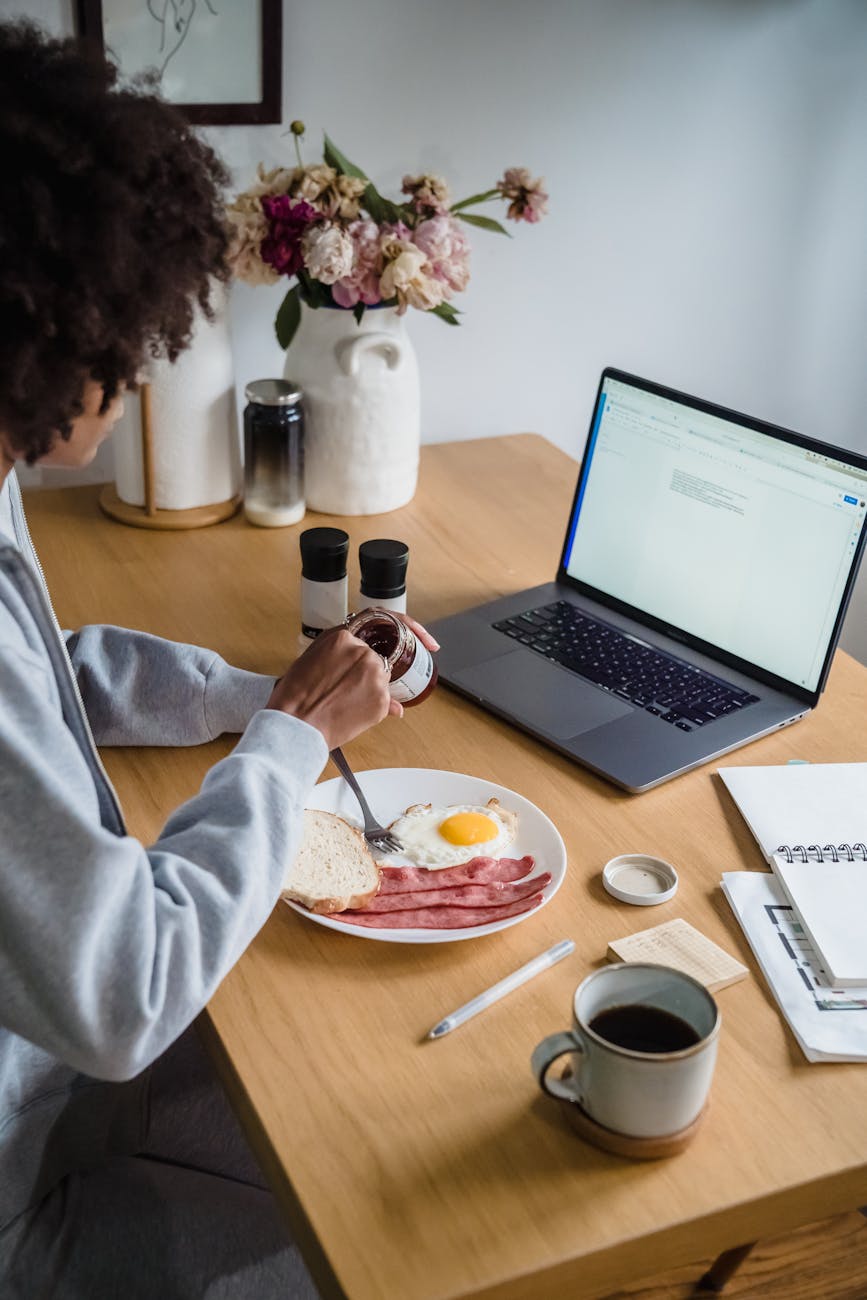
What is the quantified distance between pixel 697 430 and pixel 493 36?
0.79 metres

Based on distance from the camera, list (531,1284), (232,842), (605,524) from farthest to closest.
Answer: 1. (605,524)
2. (232,842)
3. (531,1284)

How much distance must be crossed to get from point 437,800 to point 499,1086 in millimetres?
328

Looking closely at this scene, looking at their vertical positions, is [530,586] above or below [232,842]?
below

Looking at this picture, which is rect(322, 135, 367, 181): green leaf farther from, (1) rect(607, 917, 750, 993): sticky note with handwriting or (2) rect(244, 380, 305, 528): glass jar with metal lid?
(1) rect(607, 917, 750, 993): sticky note with handwriting

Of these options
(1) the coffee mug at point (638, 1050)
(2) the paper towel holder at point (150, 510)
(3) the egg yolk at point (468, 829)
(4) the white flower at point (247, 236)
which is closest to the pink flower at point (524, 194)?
(4) the white flower at point (247, 236)

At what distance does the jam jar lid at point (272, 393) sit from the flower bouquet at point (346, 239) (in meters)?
0.11

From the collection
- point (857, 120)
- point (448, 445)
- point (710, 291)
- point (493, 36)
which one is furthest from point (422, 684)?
point (857, 120)

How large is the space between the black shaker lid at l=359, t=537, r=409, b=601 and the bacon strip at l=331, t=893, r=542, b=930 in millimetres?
434

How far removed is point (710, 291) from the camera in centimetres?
218

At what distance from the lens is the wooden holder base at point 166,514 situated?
1643mm

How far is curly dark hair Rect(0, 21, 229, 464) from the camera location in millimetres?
771

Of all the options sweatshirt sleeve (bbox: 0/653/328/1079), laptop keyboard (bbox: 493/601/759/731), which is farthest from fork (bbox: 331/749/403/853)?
laptop keyboard (bbox: 493/601/759/731)

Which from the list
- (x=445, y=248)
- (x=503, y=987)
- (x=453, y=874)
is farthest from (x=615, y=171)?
(x=503, y=987)

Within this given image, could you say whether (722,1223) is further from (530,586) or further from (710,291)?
(710,291)
